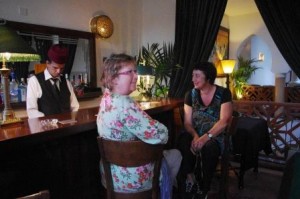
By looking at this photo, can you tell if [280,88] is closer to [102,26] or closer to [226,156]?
[102,26]

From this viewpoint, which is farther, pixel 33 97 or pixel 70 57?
pixel 70 57

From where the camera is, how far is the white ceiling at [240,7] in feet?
19.7

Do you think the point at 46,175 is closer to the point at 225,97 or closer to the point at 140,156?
the point at 140,156

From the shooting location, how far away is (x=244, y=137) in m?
3.00

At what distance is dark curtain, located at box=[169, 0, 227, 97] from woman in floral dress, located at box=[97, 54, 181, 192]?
2.26 m

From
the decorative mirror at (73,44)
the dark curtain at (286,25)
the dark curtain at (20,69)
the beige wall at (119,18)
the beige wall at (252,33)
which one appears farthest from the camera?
the beige wall at (252,33)

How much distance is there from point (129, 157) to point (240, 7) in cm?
606

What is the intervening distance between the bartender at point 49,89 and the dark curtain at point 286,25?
2.27 m

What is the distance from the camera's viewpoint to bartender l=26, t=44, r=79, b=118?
2383 millimetres

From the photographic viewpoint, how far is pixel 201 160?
7.75 feet

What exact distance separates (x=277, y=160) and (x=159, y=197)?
2.55m

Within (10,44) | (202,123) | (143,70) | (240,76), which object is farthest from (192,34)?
(240,76)

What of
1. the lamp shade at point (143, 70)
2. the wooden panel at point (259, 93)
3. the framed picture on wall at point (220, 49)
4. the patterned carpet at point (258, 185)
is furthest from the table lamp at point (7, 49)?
the wooden panel at point (259, 93)

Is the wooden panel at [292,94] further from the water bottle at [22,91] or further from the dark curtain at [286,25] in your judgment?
the water bottle at [22,91]
